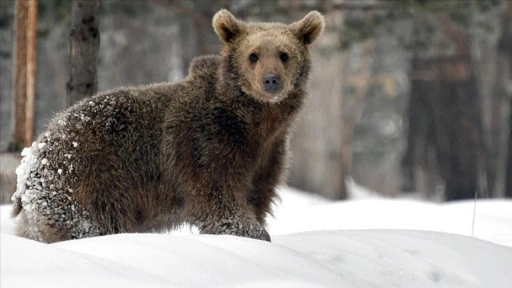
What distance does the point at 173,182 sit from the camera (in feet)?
19.7

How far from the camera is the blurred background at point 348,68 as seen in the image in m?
16.0

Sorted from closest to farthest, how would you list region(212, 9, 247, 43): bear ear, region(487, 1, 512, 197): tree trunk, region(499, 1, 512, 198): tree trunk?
1. region(212, 9, 247, 43): bear ear
2. region(499, 1, 512, 198): tree trunk
3. region(487, 1, 512, 197): tree trunk

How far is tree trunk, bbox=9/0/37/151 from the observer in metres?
9.10

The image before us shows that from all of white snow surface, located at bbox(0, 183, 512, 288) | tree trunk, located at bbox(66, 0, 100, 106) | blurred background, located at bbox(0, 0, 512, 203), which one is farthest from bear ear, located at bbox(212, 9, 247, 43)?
blurred background, located at bbox(0, 0, 512, 203)

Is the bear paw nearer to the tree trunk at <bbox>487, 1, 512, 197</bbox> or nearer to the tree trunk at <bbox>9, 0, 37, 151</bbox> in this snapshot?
the tree trunk at <bbox>9, 0, 37, 151</bbox>

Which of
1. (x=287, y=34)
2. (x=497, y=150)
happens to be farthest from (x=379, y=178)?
(x=287, y=34)

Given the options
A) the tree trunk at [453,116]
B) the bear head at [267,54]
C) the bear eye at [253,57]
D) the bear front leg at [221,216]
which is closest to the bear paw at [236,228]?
the bear front leg at [221,216]

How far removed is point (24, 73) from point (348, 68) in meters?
12.3

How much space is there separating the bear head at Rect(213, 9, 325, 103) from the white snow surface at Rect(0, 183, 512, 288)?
3.05 ft

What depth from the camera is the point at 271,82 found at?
19.2 feet

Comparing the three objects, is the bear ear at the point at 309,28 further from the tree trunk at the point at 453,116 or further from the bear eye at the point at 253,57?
the tree trunk at the point at 453,116

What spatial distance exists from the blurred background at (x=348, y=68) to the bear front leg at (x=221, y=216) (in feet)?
22.8

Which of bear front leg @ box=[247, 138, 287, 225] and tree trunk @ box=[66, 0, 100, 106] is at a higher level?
tree trunk @ box=[66, 0, 100, 106]

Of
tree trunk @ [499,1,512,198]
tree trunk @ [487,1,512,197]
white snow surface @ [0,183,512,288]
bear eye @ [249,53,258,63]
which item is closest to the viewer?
white snow surface @ [0,183,512,288]
